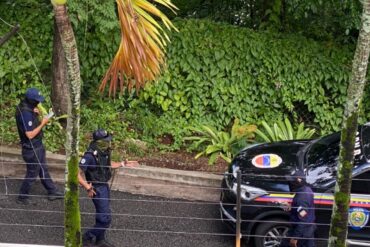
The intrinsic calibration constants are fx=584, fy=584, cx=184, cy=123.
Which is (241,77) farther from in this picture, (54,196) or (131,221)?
(54,196)

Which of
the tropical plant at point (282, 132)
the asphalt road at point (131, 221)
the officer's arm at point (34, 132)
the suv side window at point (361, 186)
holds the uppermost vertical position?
the officer's arm at point (34, 132)

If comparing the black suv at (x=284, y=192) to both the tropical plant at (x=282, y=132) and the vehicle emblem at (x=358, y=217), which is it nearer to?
the vehicle emblem at (x=358, y=217)

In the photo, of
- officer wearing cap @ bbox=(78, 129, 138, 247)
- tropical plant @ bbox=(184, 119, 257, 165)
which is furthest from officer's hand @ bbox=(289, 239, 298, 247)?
tropical plant @ bbox=(184, 119, 257, 165)

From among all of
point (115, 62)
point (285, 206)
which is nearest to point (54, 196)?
point (115, 62)

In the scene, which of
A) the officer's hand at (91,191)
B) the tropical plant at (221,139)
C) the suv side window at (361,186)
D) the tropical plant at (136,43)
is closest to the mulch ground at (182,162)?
the tropical plant at (221,139)

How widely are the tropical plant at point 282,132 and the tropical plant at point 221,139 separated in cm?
23

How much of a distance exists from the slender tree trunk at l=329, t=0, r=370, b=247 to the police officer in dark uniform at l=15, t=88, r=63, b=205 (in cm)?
414

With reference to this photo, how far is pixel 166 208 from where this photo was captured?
8.16m

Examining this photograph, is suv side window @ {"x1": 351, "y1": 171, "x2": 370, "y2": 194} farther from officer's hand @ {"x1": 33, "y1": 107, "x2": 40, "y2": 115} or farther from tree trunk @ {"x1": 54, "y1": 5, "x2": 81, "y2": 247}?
officer's hand @ {"x1": 33, "y1": 107, "x2": 40, "y2": 115}

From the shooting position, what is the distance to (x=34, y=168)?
7.91m

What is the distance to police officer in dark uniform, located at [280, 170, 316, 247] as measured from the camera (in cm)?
622

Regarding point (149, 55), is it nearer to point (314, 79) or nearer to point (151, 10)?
point (151, 10)

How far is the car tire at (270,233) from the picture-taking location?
22.5 ft

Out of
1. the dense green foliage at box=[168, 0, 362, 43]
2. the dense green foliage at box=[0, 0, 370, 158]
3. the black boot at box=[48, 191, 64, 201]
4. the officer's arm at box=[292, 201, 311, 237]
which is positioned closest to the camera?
the officer's arm at box=[292, 201, 311, 237]
